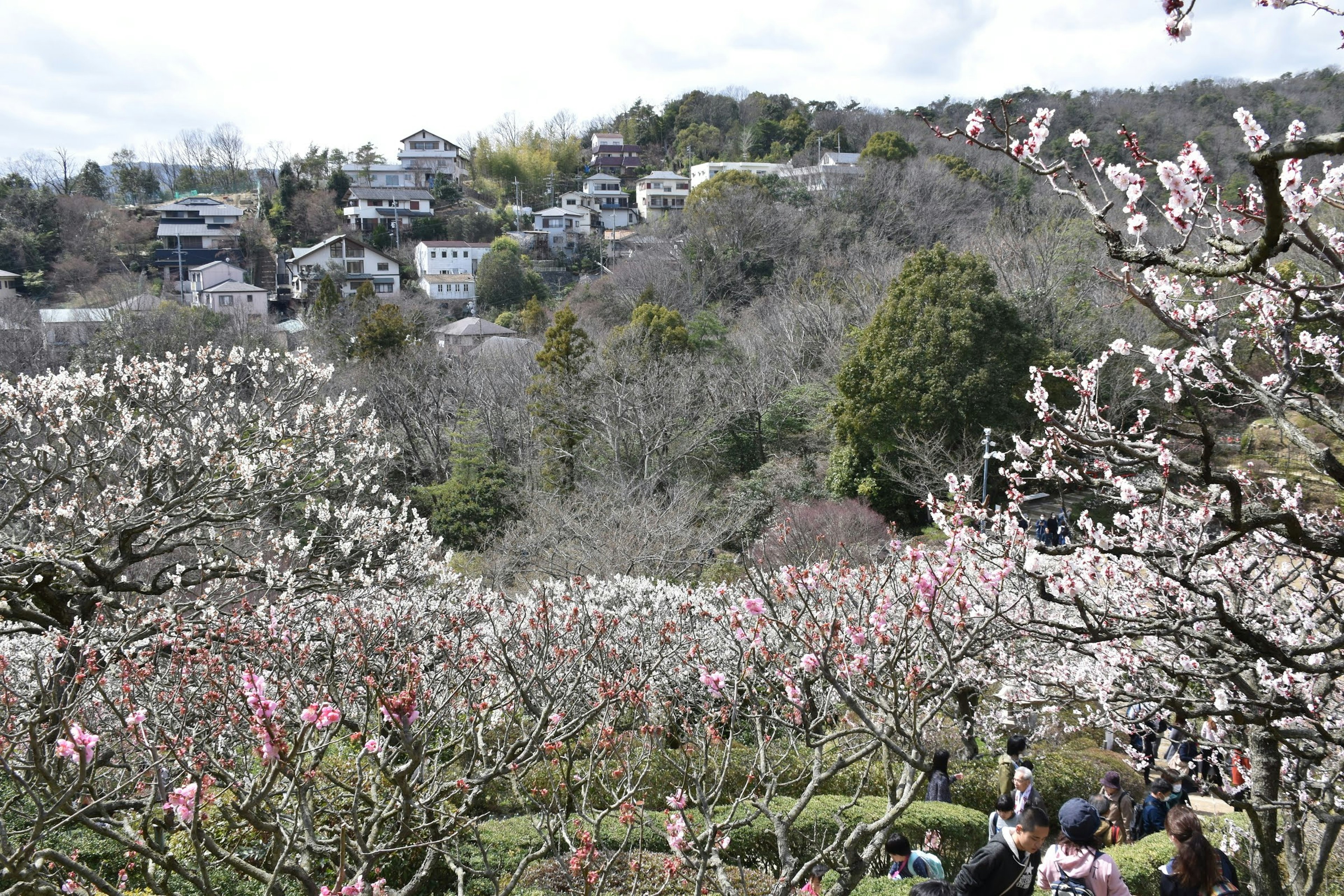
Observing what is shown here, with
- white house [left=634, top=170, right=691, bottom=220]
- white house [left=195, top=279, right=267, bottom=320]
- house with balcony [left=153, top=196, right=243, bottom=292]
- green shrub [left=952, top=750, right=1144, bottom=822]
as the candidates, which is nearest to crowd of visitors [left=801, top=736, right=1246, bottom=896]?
green shrub [left=952, top=750, right=1144, bottom=822]

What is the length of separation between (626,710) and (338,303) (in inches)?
1221

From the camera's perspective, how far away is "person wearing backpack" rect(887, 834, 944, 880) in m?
4.35

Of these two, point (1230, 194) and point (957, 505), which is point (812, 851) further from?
point (1230, 194)

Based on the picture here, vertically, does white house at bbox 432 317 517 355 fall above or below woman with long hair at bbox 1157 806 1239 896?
below

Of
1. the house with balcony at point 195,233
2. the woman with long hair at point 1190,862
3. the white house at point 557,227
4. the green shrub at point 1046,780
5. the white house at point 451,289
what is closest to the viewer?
the woman with long hair at point 1190,862

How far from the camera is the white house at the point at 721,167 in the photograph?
52.3 meters

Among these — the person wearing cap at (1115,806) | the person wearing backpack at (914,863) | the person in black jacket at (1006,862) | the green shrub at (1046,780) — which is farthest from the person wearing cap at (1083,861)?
the green shrub at (1046,780)

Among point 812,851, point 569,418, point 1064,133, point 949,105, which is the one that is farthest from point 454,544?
point 949,105

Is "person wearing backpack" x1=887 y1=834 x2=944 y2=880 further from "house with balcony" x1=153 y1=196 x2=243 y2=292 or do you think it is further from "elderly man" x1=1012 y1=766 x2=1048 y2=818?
"house with balcony" x1=153 y1=196 x2=243 y2=292

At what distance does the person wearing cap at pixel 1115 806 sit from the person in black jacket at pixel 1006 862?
10.3ft

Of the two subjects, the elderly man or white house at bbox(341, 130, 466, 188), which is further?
white house at bbox(341, 130, 466, 188)

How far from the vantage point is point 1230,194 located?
23734 millimetres

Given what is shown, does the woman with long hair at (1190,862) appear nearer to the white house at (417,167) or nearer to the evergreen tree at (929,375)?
the evergreen tree at (929,375)

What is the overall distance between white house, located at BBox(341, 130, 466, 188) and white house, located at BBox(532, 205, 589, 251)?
9.93 metres
